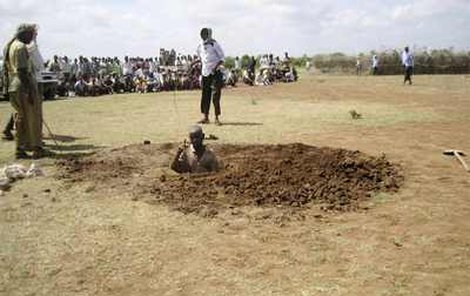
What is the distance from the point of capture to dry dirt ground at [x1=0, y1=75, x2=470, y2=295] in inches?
202

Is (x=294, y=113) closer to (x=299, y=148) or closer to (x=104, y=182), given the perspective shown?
(x=299, y=148)

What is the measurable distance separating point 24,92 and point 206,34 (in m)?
4.75

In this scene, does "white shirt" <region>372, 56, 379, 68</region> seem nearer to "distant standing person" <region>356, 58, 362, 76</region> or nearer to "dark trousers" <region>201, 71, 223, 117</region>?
"distant standing person" <region>356, 58, 362, 76</region>

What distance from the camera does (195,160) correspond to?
8.83 m

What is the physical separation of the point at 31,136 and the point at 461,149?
7095 mm

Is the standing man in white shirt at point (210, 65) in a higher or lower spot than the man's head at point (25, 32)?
lower

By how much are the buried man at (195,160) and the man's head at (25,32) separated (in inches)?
140

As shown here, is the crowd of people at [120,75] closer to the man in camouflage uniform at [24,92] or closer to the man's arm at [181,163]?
the man in camouflage uniform at [24,92]

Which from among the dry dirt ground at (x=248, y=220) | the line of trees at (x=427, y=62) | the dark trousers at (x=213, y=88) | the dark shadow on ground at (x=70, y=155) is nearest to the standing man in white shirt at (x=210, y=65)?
the dark trousers at (x=213, y=88)

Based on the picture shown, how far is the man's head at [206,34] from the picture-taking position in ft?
45.7

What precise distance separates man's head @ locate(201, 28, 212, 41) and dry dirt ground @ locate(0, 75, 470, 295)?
8.68ft

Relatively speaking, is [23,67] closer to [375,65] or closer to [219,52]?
[219,52]

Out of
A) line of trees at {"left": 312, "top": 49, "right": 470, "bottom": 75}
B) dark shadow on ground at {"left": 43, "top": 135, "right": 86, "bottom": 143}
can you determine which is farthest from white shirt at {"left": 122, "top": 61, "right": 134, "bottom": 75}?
line of trees at {"left": 312, "top": 49, "right": 470, "bottom": 75}

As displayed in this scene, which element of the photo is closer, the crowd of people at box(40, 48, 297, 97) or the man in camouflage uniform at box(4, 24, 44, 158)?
the man in camouflage uniform at box(4, 24, 44, 158)
